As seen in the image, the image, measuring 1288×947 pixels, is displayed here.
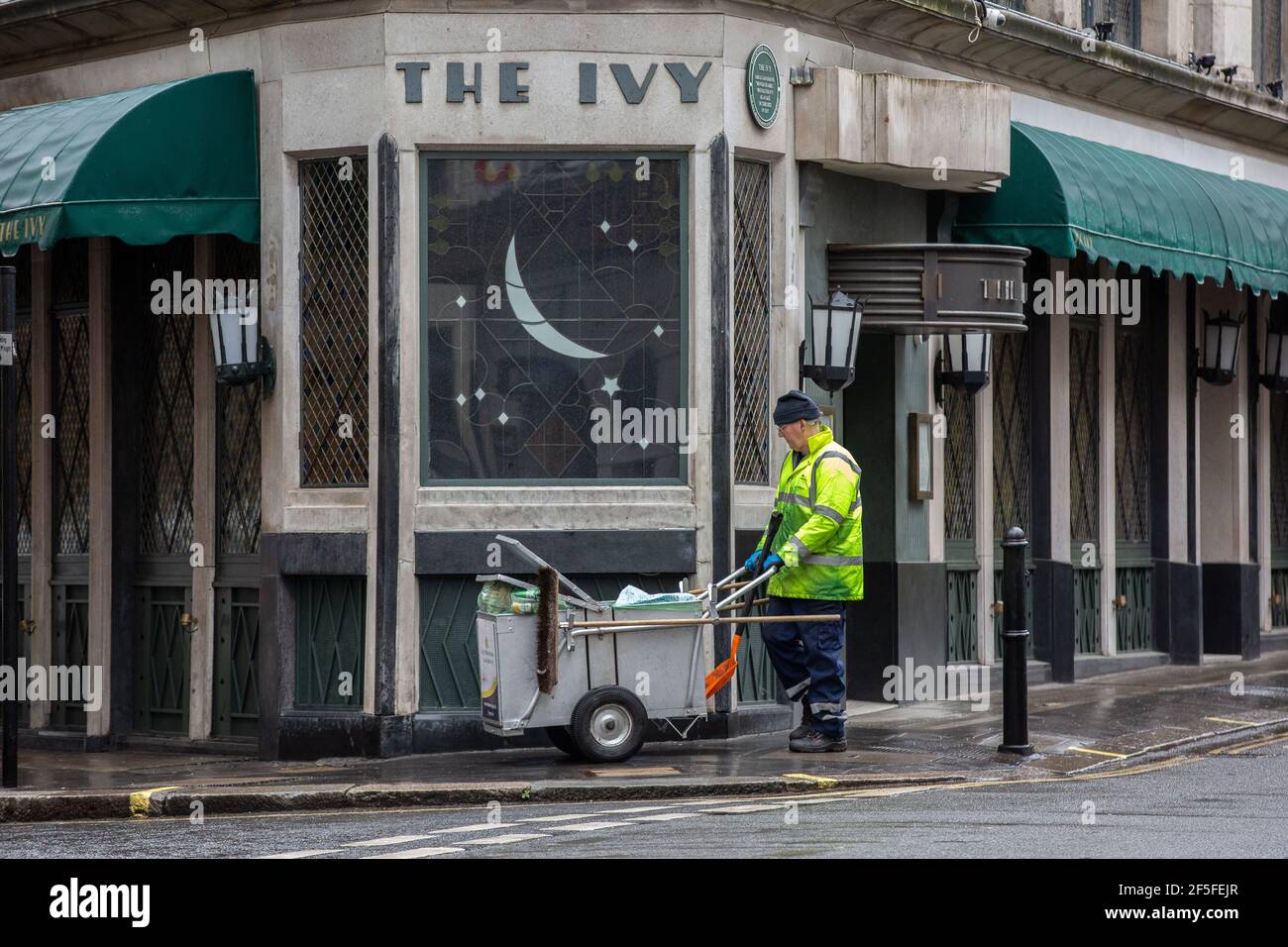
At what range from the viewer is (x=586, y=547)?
13516 millimetres

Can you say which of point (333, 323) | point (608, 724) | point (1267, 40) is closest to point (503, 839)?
point (608, 724)

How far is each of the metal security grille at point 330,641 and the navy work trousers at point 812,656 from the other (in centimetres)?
262

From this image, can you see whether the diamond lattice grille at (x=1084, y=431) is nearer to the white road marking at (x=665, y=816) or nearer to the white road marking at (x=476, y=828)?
the white road marking at (x=665, y=816)

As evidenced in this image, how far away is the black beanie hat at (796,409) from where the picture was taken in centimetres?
1268

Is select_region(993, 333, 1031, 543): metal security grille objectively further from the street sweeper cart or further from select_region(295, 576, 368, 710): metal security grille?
select_region(295, 576, 368, 710): metal security grille

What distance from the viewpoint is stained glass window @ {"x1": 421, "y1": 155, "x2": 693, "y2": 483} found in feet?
44.7

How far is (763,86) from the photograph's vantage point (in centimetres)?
1403

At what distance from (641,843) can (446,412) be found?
494 cm

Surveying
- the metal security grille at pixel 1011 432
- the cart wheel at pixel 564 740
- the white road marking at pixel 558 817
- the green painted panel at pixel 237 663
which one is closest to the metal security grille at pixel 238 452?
the green painted panel at pixel 237 663

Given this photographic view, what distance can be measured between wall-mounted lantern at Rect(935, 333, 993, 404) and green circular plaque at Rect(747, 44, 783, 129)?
9.30ft

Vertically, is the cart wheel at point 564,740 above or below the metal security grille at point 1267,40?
below

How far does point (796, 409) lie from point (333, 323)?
313 centimetres
